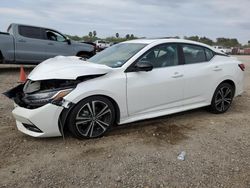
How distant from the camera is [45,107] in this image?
13.6ft

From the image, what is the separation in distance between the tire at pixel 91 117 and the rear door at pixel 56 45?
8.03 metres

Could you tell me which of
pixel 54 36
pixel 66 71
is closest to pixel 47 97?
pixel 66 71

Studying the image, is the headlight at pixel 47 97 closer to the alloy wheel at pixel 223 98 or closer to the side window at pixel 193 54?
the side window at pixel 193 54

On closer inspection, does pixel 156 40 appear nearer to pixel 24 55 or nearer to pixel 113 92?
pixel 113 92

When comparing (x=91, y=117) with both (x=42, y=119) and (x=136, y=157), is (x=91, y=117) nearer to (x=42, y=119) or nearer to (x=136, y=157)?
(x=42, y=119)

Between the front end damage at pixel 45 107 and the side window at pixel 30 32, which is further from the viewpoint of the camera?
the side window at pixel 30 32

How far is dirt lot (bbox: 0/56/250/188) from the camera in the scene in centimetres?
345

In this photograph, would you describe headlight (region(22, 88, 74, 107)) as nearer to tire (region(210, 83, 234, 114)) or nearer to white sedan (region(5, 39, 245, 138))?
white sedan (region(5, 39, 245, 138))

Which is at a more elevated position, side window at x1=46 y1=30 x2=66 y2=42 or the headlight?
side window at x1=46 y1=30 x2=66 y2=42

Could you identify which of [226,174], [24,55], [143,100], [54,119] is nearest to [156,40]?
[143,100]

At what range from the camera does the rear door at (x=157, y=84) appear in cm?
480

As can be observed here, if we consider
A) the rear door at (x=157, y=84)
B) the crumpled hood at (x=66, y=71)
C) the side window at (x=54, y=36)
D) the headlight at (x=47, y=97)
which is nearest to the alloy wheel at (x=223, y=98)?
the rear door at (x=157, y=84)

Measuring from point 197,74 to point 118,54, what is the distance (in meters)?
1.52

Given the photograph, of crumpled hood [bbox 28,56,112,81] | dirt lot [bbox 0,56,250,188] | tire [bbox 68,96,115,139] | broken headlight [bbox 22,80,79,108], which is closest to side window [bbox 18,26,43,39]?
dirt lot [bbox 0,56,250,188]
